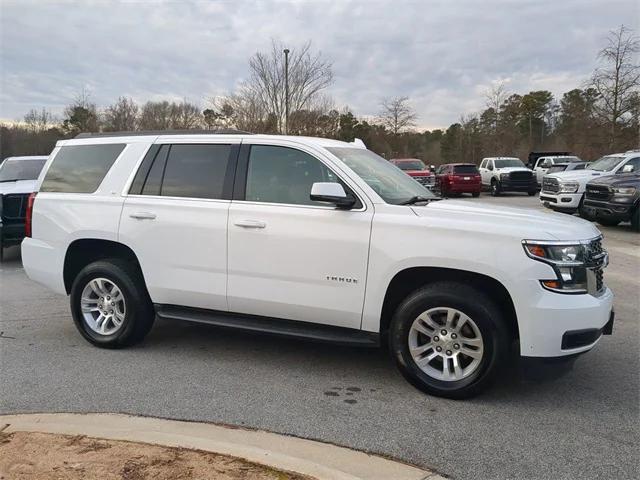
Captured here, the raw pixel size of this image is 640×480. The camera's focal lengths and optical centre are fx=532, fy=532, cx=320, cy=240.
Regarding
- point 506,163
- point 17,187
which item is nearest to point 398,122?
point 506,163

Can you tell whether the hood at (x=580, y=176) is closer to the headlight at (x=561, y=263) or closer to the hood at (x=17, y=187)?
the headlight at (x=561, y=263)

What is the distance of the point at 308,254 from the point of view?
165 inches

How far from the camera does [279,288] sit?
434 cm

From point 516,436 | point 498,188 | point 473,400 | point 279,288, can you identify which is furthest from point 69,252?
point 498,188

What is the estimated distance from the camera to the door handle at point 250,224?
436 cm

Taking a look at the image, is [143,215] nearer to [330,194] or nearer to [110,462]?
[330,194]

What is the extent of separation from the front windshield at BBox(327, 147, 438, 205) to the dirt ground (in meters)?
2.27

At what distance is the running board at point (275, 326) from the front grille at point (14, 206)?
6.15m

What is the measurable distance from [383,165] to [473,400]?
90.3 inches

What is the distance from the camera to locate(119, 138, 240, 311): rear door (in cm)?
458

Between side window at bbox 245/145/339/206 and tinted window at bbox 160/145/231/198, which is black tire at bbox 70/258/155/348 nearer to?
tinted window at bbox 160/145/231/198

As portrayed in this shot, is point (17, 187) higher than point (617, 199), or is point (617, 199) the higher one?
point (617, 199)

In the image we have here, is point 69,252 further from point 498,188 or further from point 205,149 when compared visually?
point 498,188

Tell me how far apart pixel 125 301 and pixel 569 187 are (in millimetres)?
14626
